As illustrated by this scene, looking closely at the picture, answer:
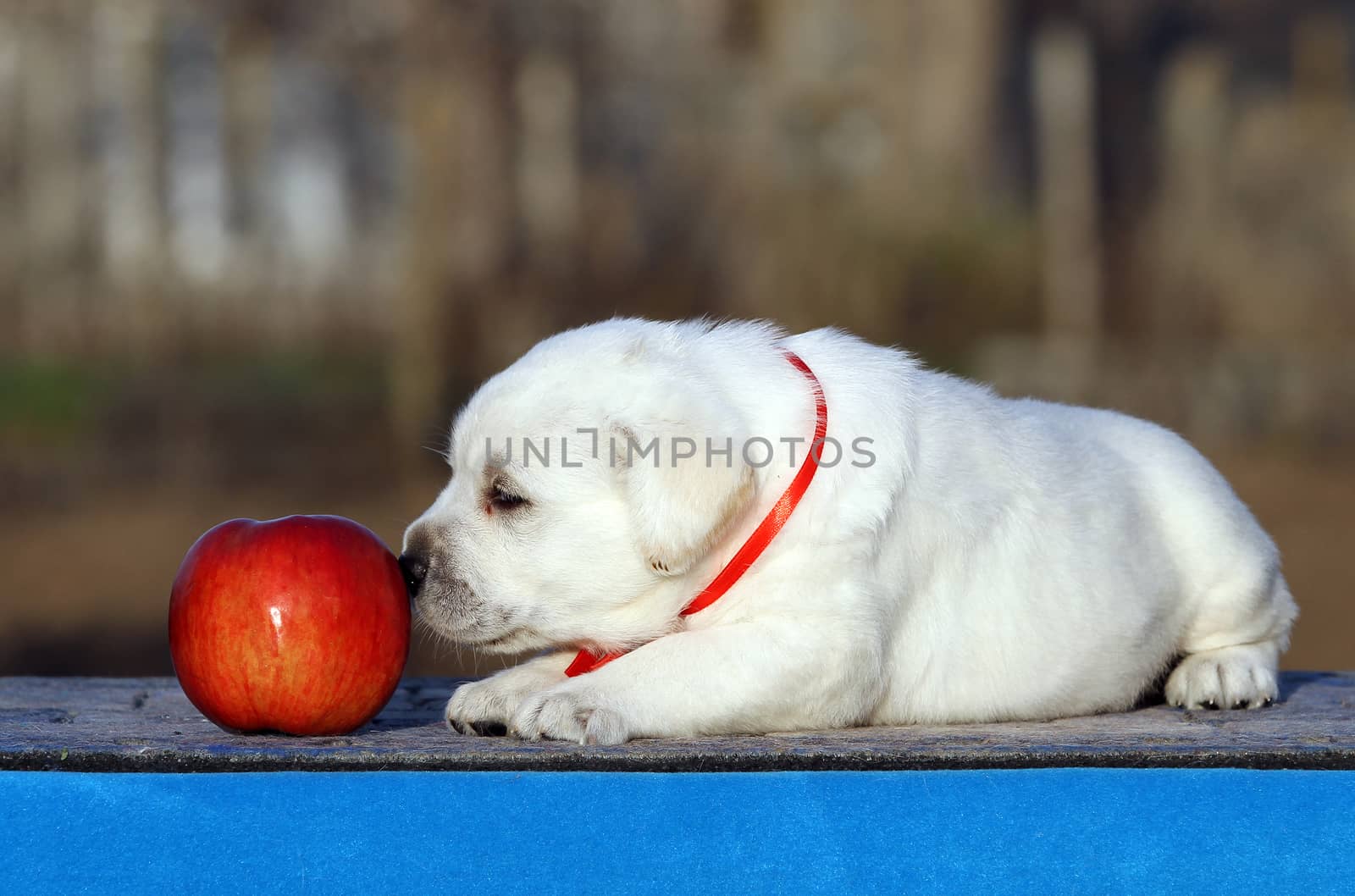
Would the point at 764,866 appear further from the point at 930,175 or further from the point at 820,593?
the point at 930,175

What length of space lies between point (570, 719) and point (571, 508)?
555 millimetres

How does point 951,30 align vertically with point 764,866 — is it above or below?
above

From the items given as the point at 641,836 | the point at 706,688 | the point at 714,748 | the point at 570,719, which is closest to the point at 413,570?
the point at 570,719

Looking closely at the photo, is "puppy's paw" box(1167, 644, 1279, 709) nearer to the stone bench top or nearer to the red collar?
the stone bench top

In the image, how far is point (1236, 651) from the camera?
4.21 meters

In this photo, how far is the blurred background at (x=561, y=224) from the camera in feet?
51.3

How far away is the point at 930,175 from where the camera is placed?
58.7ft

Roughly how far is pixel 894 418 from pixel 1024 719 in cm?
84

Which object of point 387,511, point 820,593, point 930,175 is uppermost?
point 930,175

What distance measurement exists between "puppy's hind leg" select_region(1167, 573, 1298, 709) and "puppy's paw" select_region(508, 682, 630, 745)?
1786 millimetres

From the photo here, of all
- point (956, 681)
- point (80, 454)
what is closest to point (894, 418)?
point (956, 681)

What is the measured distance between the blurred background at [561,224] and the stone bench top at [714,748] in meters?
10.9

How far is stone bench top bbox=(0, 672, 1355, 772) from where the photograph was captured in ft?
9.50

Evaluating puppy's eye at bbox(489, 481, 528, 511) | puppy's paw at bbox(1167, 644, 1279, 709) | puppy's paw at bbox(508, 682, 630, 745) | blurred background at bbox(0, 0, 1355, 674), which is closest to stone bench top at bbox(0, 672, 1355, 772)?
puppy's paw at bbox(508, 682, 630, 745)
